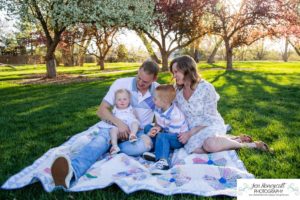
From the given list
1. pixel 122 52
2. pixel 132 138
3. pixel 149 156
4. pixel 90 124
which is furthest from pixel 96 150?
pixel 122 52

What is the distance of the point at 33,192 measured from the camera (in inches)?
137

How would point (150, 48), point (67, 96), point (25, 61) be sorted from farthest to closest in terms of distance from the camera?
1. point (25, 61)
2. point (150, 48)
3. point (67, 96)

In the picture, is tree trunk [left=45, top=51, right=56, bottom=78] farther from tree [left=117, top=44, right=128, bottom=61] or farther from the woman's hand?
tree [left=117, top=44, right=128, bottom=61]

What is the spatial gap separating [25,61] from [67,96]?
121 ft

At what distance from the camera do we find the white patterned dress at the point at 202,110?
4.61 metres

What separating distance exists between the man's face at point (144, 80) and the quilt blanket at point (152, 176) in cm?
102

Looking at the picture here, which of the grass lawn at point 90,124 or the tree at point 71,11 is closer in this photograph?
the grass lawn at point 90,124

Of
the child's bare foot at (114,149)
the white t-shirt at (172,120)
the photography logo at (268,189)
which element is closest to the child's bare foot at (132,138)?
the child's bare foot at (114,149)

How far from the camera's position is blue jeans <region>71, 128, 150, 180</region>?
12.4ft

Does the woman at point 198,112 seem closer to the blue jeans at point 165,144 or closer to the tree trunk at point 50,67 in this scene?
the blue jeans at point 165,144

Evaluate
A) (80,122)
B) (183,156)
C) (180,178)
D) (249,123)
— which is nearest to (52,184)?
(180,178)

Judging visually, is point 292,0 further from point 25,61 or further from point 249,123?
point 25,61

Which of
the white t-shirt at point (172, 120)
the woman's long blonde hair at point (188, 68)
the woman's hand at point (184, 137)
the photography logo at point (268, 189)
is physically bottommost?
the photography logo at point (268, 189)

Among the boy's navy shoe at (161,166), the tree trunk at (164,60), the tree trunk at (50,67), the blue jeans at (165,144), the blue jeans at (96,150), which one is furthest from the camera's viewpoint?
the tree trunk at (164,60)
